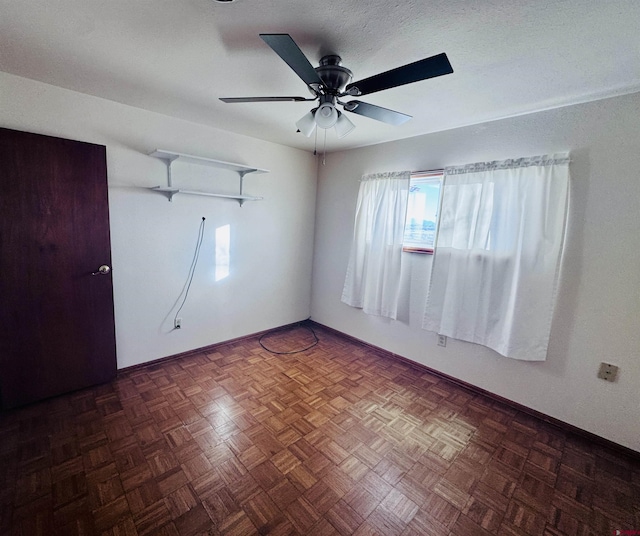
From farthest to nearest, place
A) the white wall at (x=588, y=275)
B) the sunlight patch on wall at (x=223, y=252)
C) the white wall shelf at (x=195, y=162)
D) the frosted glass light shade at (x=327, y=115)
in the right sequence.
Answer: the sunlight patch on wall at (x=223, y=252), the white wall shelf at (x=195, y=162), the white wall at (x=588, y=275), the frosted glass light shade at (x=327, y=115)

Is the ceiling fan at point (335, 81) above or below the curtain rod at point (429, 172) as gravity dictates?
above

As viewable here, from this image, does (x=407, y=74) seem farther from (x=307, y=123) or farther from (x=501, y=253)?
(x=501, y=253)

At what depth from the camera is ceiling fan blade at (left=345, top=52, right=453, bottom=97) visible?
3.62 feet

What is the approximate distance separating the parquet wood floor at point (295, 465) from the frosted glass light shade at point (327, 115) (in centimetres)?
199

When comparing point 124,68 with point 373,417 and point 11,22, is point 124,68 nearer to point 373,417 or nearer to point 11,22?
point 11,22

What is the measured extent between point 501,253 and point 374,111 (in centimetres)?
153

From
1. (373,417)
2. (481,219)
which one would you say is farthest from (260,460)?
(481,219)

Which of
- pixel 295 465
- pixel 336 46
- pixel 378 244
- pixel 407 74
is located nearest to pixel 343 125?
pixel 336 46

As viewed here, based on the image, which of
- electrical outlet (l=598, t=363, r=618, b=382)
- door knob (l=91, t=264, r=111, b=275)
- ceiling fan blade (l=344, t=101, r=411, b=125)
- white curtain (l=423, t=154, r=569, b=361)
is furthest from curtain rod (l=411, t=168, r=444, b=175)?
door knob (l=91, t=264, r=111, b=275)

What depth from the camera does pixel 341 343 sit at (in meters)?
3.40

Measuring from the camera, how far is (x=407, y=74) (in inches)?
47.8

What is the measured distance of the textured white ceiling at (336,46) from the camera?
1.17m

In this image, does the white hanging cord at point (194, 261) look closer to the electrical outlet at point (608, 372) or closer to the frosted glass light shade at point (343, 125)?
the frosted glass light shade at point (343, 125)

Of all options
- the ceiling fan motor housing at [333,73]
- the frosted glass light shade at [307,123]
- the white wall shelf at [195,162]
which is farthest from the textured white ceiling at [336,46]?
the white wall shelf at [195,162]
